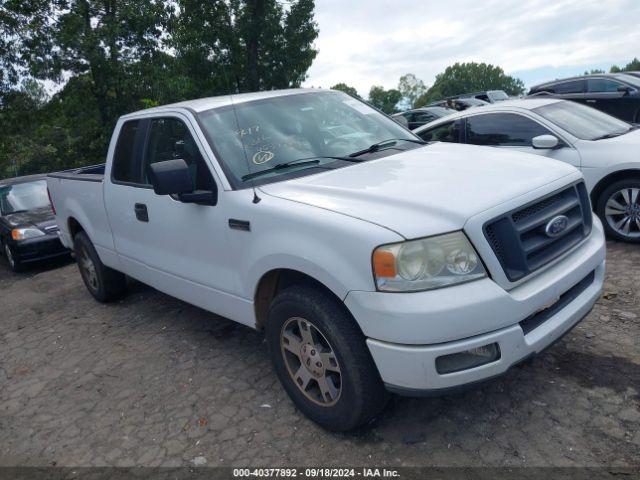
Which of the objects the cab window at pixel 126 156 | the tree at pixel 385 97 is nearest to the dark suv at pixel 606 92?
the cab window at pixel 126 156

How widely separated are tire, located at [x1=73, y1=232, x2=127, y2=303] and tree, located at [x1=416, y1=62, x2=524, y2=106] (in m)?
109

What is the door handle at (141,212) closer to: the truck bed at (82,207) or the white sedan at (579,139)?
the truck bed at (82,207)

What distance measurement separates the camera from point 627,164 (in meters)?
5.60

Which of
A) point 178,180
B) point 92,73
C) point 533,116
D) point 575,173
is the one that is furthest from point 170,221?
point 92,73

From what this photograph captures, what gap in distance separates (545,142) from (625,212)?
1.10 m

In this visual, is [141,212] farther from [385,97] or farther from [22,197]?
[385,97]

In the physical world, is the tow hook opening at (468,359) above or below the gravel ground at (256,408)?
above

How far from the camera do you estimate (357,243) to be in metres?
2.63

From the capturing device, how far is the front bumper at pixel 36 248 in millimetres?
8875

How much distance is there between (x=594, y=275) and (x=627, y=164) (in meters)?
2.91

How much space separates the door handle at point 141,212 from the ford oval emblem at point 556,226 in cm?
295

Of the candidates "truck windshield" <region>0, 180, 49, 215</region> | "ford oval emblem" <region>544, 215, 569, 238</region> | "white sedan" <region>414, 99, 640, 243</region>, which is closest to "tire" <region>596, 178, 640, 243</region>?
"white sedan" <region>414, 99, 640, 243</region>

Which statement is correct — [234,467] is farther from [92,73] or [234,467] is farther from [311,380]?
[92,73]

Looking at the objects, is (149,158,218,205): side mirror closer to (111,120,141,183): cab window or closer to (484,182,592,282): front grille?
(111,120,141,183): cab window
